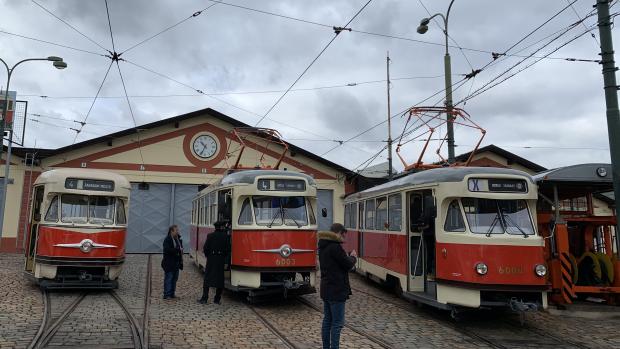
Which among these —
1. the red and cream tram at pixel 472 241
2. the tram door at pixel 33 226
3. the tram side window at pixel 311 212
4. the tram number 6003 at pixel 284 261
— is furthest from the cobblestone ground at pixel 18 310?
the red and cream tram at pixel 472 241

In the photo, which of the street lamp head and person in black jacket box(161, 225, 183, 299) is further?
the street lamp head

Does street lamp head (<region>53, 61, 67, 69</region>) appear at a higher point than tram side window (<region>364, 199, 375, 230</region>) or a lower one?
higher

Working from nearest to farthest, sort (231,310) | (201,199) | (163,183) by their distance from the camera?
(231,310), (201,199), (163,183)

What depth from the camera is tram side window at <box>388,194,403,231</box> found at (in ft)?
39.2

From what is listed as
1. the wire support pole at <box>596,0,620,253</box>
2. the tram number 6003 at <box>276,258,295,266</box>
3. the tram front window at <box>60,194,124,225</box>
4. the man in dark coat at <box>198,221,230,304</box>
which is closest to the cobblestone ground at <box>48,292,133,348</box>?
the man in dark coat at <box>198,221,230,304</box>

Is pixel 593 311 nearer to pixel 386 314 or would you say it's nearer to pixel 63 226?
pixel 386 314

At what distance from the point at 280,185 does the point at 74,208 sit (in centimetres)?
533

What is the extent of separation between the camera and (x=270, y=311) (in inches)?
434

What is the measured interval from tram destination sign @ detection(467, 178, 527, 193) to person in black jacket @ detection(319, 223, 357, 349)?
386 cm

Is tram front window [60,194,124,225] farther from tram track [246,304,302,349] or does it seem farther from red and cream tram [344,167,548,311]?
red and cream tram [344,167,548,311]

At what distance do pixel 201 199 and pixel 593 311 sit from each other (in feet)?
39.2

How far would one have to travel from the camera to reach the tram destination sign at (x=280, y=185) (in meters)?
11.8

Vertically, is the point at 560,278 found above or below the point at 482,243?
below

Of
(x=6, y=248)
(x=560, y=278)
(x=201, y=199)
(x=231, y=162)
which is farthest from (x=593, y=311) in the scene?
(x=6, y=248)
